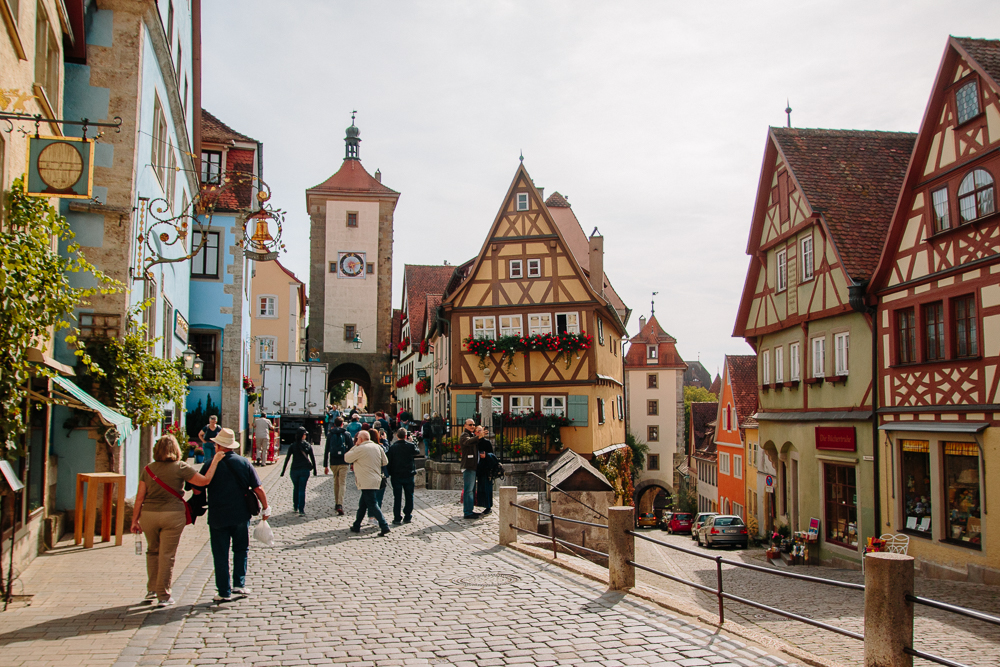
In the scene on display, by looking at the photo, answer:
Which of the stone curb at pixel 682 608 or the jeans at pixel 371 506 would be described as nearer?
the stone curb at pixel 682 608

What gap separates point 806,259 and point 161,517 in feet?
60.5

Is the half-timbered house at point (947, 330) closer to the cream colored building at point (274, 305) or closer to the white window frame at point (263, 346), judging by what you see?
the white window frame at point (263, 346)

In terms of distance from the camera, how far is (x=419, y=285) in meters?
53.2

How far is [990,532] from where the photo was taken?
15172mm

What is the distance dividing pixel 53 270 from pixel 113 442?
15.2 ft

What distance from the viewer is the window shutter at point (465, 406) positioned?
96.2 feet

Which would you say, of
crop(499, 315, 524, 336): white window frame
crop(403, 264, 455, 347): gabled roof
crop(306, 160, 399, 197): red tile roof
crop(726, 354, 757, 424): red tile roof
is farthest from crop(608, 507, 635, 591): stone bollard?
crop(306, 160, 399, 197): red tile roof

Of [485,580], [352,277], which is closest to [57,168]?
[485,580]

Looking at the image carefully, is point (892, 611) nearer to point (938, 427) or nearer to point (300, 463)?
point (300, 463)

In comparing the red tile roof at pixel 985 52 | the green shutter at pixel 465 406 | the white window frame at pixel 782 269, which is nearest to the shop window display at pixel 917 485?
the white window frame at pixel 782 269

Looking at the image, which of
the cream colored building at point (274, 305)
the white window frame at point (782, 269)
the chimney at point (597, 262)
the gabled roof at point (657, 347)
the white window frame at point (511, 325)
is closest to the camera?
the white window frame at point (782, 269)

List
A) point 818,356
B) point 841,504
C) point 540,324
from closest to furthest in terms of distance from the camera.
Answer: point 841,504 < point 818,356 < point 540,324

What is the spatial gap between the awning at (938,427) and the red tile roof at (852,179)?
3510mm

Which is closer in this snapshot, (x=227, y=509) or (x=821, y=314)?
(x=227, y=509)
